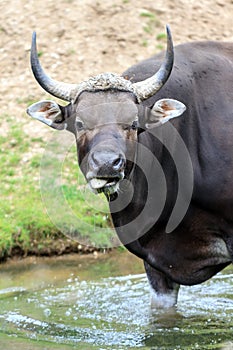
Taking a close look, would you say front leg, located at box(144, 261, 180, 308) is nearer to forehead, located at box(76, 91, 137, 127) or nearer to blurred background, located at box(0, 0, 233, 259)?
forehead, located at box(76, 91, 137, 127)

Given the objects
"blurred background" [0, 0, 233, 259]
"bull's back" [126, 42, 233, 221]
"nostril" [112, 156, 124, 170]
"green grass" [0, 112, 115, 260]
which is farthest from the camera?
"blurred background" [0, 0, 233, 259]

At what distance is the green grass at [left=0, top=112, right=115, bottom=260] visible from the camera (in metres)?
11.6

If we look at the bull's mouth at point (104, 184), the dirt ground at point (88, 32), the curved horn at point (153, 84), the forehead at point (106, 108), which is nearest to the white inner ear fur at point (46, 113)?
the forehead at point (106, 108)

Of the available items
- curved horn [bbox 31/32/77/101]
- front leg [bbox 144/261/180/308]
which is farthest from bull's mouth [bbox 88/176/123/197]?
front leg [bbox 144/261/180/308]

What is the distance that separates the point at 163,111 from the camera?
7859 mm

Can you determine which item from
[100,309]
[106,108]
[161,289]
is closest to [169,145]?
[106,108]

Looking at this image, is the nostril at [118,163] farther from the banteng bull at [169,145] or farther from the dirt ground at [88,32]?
the dirt ground at [88,32]

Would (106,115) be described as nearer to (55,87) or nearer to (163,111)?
(163,111)

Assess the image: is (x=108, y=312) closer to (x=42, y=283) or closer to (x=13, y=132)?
(x=42, y=283)

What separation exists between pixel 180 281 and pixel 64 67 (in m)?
7.95

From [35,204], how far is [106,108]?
5298 mm

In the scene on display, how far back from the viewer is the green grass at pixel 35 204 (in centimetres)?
1164

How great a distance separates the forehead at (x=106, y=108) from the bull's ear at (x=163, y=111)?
26 cm

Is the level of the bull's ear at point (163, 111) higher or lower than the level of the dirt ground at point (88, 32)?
higher
